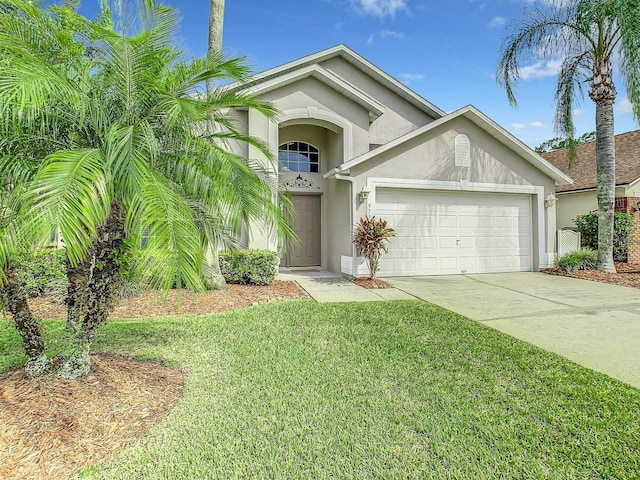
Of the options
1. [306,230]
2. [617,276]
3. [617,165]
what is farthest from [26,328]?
[617,165]

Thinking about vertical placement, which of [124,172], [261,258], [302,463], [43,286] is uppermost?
[124,172]

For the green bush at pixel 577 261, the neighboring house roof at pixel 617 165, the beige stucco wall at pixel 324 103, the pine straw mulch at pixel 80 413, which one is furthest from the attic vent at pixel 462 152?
the pine straw mulch at pixel 80 413

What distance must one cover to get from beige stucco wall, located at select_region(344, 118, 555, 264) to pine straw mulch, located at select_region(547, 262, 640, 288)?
115 cm

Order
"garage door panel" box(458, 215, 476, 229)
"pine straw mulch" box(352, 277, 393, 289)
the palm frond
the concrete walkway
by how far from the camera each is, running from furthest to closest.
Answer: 1. "garage door panel" box(458, 215, 476, 229)
2. "pine straw mulch" box(352, 277, 393, 289)
3. the concrete walkway
4. the palm frond

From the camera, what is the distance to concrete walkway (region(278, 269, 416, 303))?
802 centimetres

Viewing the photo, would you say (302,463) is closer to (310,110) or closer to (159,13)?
(159,13)

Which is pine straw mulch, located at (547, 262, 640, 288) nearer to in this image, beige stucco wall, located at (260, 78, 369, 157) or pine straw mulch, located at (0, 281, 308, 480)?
beige stucco wall, located at (260, 78, 369, 157)

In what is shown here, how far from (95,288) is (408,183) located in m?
8.90

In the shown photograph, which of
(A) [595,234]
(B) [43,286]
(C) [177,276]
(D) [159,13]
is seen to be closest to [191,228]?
(C) [177,276]

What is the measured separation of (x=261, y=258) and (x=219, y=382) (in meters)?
5.69

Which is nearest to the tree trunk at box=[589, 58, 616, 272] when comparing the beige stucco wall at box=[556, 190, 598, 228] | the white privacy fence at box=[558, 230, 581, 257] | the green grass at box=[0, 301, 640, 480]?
the white privacy fence at box=[558, 230, 581, 257]

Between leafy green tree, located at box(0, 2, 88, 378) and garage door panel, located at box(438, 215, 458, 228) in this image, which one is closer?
leafy green tree, located at box(0, 2, 88, 378)

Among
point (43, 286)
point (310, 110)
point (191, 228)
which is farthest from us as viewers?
point (310, 110)

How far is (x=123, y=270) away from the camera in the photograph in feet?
11.9
